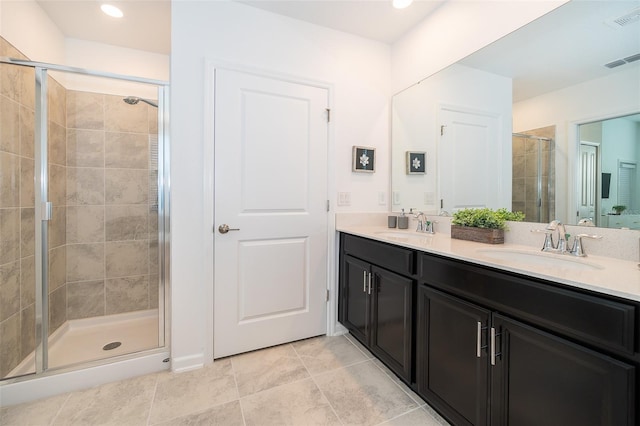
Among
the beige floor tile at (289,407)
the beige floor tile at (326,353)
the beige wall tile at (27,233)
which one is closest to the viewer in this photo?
the beige floor tile at (289,407)

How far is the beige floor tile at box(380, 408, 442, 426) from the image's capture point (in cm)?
139

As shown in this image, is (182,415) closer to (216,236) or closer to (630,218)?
(216,236)

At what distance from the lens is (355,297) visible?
2.05 metres

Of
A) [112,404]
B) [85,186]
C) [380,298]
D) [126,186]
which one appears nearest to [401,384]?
[380,298]

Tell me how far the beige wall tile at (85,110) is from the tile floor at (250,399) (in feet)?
6.73

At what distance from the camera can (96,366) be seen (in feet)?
5.56

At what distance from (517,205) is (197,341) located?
2193mm

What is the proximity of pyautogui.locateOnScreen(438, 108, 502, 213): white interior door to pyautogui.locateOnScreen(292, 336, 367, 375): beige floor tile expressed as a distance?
1283 mm

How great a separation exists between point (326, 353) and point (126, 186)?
7.38 feet

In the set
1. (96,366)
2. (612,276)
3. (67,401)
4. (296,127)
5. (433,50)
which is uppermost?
(433,50)

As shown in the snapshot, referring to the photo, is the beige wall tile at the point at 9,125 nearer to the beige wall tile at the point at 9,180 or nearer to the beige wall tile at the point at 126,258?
the beige wall tile at the point at 9,180

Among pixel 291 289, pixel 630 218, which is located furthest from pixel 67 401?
pixel 630 218

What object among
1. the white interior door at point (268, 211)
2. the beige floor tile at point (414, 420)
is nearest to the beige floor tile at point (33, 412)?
the white interior door at point (268, 211)

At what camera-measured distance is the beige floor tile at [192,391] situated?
4.86 feet
